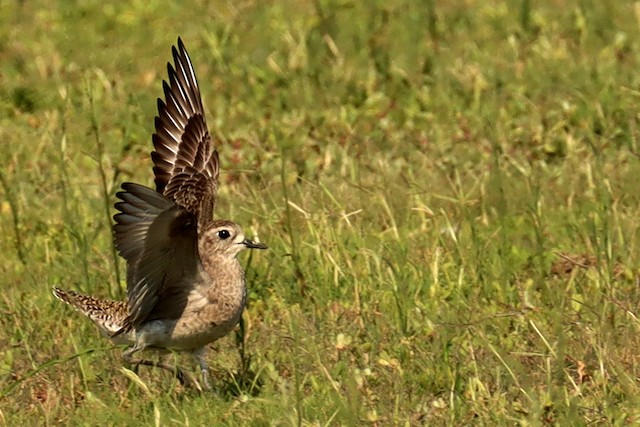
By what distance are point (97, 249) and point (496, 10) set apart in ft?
17.0

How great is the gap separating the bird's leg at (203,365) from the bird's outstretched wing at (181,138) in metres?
0.91

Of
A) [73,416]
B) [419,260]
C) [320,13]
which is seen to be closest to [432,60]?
[320,13]

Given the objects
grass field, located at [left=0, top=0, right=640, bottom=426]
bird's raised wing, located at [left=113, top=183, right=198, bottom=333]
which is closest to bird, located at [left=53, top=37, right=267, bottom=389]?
bird's raised wing, located at [left=113, top=183, right=198, bottom=333]

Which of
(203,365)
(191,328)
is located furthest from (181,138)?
(203,365)

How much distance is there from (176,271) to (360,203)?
7.09 ft

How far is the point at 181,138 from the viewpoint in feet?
27.5

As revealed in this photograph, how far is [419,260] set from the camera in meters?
8.62

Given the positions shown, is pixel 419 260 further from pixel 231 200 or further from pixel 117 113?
pixel 117 113

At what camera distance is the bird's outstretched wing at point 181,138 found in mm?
8219

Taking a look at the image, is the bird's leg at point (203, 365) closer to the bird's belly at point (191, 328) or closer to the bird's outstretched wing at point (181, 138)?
the bird's belly at point (191, 328)

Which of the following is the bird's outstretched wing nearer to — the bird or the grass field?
the bird

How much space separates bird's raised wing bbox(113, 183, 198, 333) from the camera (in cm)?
684

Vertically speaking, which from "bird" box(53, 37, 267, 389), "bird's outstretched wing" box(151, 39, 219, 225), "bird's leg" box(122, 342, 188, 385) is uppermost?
"bird's outstretched wing" box(151, 39, 219, 225)

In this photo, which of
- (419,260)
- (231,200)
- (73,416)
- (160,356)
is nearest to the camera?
(73,416)
